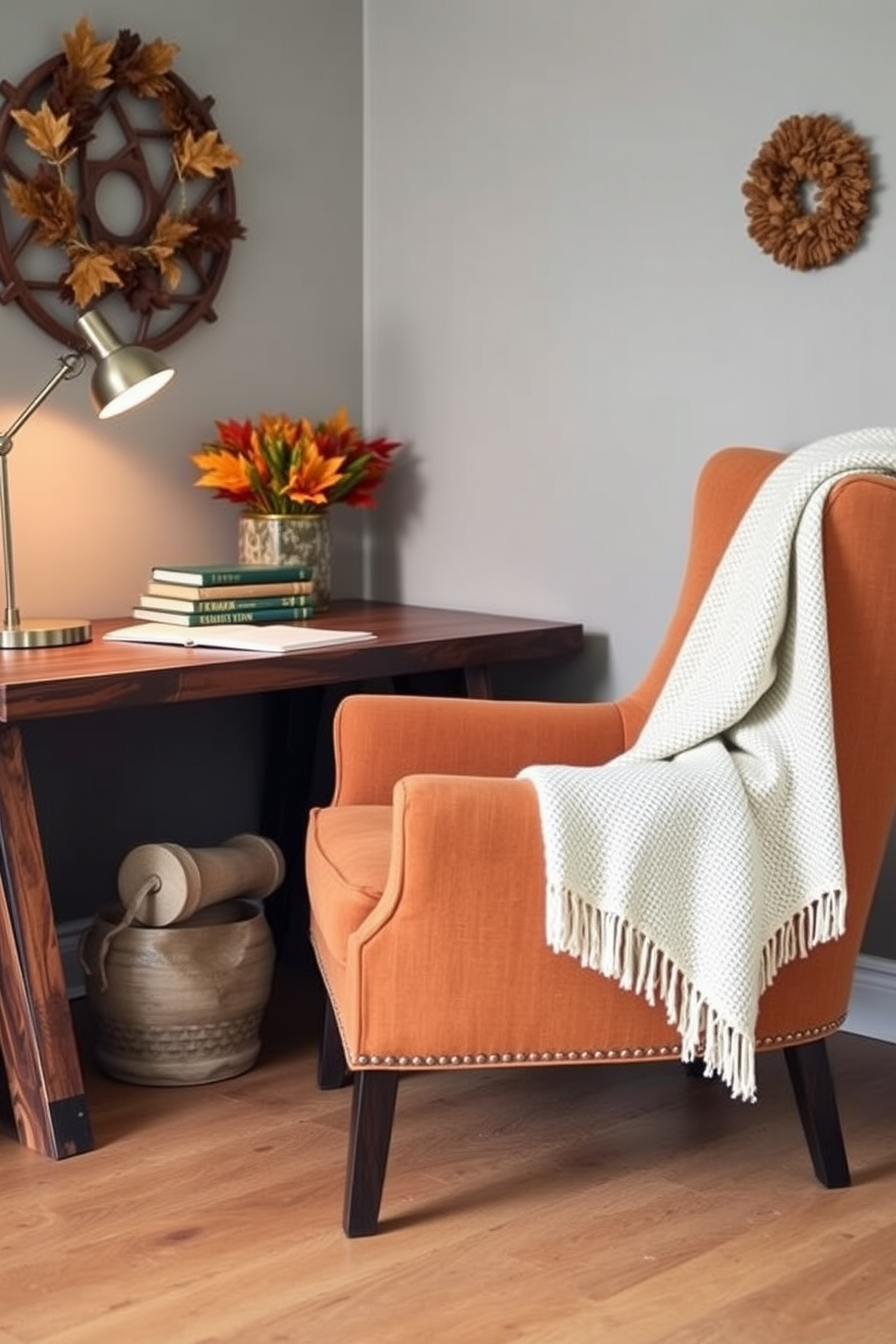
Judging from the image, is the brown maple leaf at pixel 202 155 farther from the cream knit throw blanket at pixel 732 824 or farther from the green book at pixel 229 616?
the cream knit throw blanket at pixel 732 824

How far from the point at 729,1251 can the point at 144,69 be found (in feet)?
6.88

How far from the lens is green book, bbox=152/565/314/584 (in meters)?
2.78

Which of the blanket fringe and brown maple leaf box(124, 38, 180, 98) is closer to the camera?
the blanket fringe

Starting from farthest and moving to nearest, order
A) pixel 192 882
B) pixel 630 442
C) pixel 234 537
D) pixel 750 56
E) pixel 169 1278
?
pixel 234 537, pixel 630 442, pixel 750 56, pixel 192 882, pixel 169 1278

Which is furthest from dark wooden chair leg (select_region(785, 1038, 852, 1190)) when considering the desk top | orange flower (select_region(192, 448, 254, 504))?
orange flower (select_region(192, 448, 254, 504))

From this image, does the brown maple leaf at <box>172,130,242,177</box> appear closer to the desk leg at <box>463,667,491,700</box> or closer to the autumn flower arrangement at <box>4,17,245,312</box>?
the autumn flower arrangement at <box>4,17,245,312</box>

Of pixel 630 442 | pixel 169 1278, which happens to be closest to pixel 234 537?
pixel 630 442

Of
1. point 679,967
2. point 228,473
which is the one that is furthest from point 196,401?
point 679,967

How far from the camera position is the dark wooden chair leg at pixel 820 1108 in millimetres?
2150

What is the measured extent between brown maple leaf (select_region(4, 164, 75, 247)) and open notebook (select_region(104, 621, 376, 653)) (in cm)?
66

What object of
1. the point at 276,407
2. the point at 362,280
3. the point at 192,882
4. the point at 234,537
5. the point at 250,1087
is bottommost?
the point at 250,1087

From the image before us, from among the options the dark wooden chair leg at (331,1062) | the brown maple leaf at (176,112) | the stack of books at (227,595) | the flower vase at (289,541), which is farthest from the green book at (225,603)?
the brown maple leaf at (176,112)

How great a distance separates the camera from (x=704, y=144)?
2795mm

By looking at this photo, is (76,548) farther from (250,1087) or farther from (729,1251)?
(729,1251)
